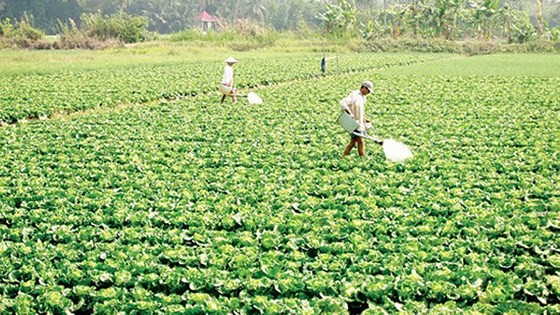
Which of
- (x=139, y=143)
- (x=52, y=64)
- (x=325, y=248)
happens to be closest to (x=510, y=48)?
(x=52, y=64)

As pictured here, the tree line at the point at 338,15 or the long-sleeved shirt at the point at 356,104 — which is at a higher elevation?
the tree line at the point at 338,15

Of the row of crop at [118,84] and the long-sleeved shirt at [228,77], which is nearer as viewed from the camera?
the long-sleeved shirt at [228,77]

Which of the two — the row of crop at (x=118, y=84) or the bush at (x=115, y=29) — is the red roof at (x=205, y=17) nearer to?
the bush at (x=115, y=29)

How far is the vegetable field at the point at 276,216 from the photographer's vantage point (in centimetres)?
635

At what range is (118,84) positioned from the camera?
2675cm

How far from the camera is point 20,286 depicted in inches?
257

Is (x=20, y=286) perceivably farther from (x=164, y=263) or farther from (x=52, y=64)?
(x=52, y=64)

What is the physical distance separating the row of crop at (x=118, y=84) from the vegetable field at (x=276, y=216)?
7.30ft

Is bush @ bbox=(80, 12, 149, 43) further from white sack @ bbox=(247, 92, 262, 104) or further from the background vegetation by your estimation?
white sack @ bbox=(247, 92, 262, 104)

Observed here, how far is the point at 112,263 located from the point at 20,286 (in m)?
0.96

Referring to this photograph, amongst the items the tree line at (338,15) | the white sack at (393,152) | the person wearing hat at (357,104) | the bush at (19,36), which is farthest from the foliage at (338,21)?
the person wearing hat at (357,104)

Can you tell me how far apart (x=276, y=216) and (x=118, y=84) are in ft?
64.9

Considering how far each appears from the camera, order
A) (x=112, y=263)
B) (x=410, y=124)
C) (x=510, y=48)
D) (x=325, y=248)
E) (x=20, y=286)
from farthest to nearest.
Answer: (x=510, y=48)
(x=410, y=124)
(x=325, y=248)
(x=112, y=263)
(x=20, y=286)

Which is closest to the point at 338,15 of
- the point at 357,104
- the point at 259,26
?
the point at 259,26
